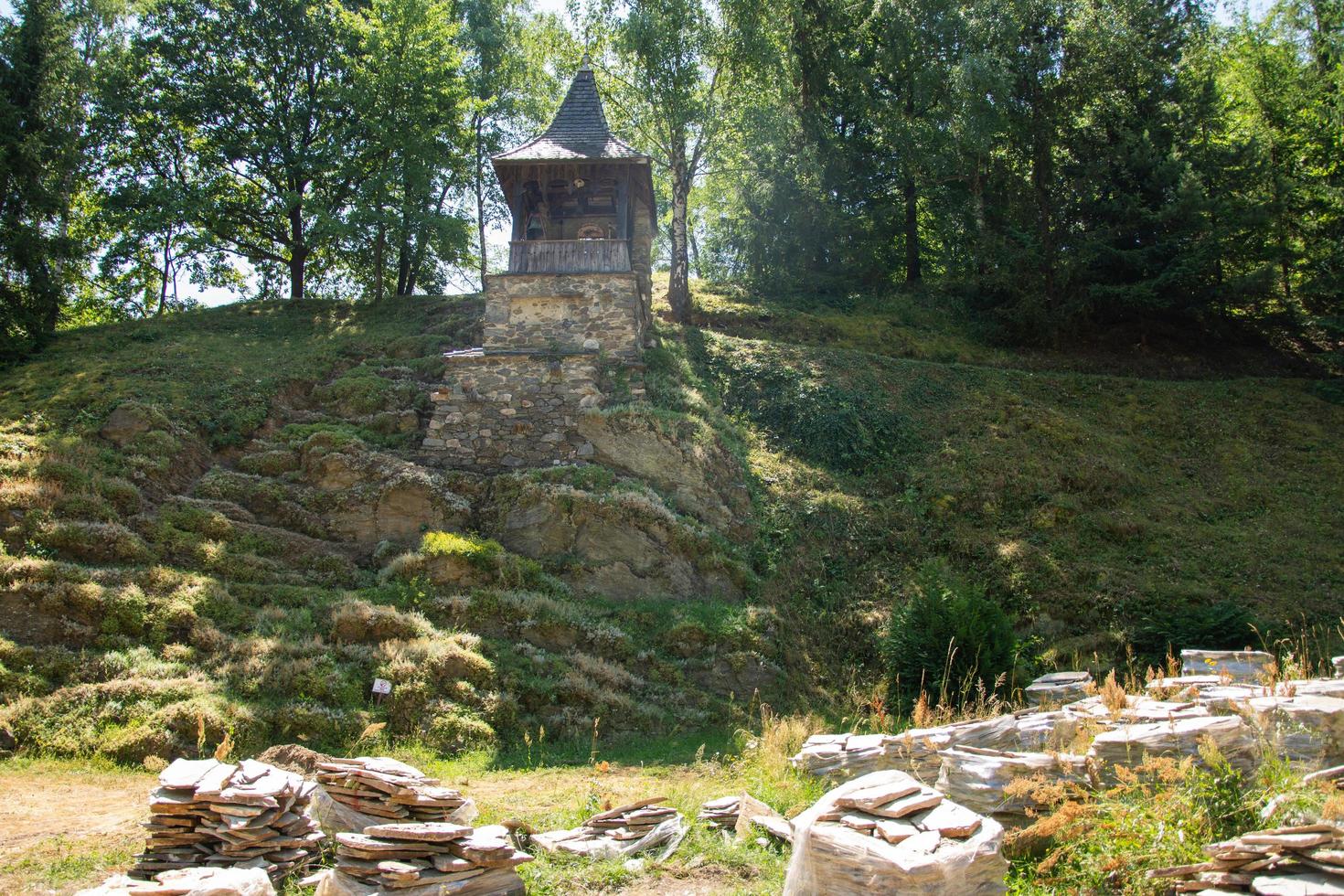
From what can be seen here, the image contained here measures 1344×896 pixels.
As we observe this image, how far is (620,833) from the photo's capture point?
6836mm

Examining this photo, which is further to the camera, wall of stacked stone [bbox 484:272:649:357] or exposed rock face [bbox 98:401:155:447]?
wall of stacked stone [bbox 484:272:649:357]

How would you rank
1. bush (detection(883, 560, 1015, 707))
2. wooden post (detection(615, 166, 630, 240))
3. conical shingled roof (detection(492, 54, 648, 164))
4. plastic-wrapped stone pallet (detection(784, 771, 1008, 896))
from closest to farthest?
plastic-wrapped stone pallet (detection(784, 771, 1008, 896)) → bush (detection(883, 560, 1015, 707)) → conical shingled roof (detection(492, 54, 648, 164)) → wooden post (detection(615, 166, 630, 240))

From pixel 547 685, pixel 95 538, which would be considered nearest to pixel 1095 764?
pixel 547 685

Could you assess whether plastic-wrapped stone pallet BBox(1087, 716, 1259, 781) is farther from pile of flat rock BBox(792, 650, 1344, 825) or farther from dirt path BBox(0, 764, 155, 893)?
dirt path BBox(0, 764, 155, 893)

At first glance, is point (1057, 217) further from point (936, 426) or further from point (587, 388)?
point (587, 388)

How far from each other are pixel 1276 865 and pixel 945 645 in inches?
298

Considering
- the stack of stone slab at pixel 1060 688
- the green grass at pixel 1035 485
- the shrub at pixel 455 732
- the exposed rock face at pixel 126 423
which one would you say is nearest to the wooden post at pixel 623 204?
the green grass at pixel 1035 485

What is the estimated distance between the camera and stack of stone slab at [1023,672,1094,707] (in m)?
9.19

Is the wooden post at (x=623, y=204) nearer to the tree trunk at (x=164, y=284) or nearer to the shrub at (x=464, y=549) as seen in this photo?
the shrub at (x=464, y=549)

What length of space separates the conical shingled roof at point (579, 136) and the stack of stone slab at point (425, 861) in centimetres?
1743

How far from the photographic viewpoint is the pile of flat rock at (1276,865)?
14.0 ft

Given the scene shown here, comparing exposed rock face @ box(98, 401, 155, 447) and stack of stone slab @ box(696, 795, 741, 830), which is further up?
exposed rock face @ box(98, 401, 155, 447)

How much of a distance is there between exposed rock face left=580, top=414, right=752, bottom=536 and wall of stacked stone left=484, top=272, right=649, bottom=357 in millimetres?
2951

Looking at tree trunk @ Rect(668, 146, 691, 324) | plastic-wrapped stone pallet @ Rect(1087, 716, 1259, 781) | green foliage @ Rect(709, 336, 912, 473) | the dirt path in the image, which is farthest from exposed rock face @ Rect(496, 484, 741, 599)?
tree trunk @ Rect(668, 146, 691, 324)
